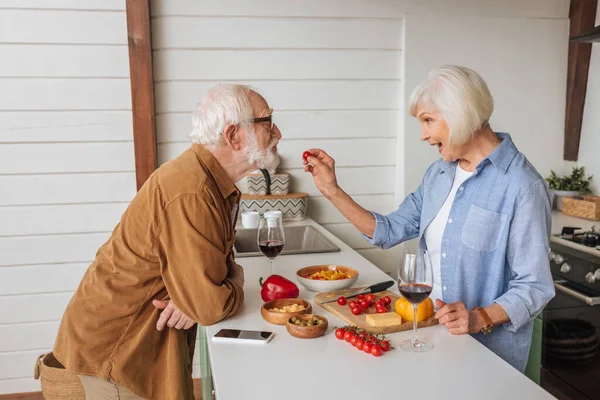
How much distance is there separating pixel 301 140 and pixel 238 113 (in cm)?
162

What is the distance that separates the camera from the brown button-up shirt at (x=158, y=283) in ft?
5.16

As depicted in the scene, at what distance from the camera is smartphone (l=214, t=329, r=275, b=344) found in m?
1.54

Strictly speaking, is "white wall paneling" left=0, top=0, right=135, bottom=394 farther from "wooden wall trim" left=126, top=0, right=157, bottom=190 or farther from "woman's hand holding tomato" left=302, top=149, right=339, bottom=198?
"woman's hand holding tomato" left=302, top=149, right=339, bottom=198

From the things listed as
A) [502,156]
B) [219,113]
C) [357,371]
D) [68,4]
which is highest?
[68,4]

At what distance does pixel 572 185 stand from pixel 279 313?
7.86ft

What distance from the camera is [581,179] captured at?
3369 millimetres

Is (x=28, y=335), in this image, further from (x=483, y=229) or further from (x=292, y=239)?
(x=483, y=229)

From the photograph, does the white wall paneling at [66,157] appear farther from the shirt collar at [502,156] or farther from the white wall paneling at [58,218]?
the shirt collar at [502,156]

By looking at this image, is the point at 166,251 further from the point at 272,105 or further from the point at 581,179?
the point at 581,179

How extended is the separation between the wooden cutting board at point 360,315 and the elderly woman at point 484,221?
0.31ft

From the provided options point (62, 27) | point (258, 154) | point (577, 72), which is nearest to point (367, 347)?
point (258, 154)

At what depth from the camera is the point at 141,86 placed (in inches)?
120

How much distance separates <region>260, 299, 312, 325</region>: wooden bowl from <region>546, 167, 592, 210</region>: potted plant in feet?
7.23

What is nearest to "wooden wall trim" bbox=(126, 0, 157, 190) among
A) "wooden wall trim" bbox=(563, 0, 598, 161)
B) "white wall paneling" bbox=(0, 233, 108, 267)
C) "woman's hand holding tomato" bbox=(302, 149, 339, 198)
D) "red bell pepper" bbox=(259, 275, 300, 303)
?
"white wall paneling" bbox=(0, 233, 108, 267)
